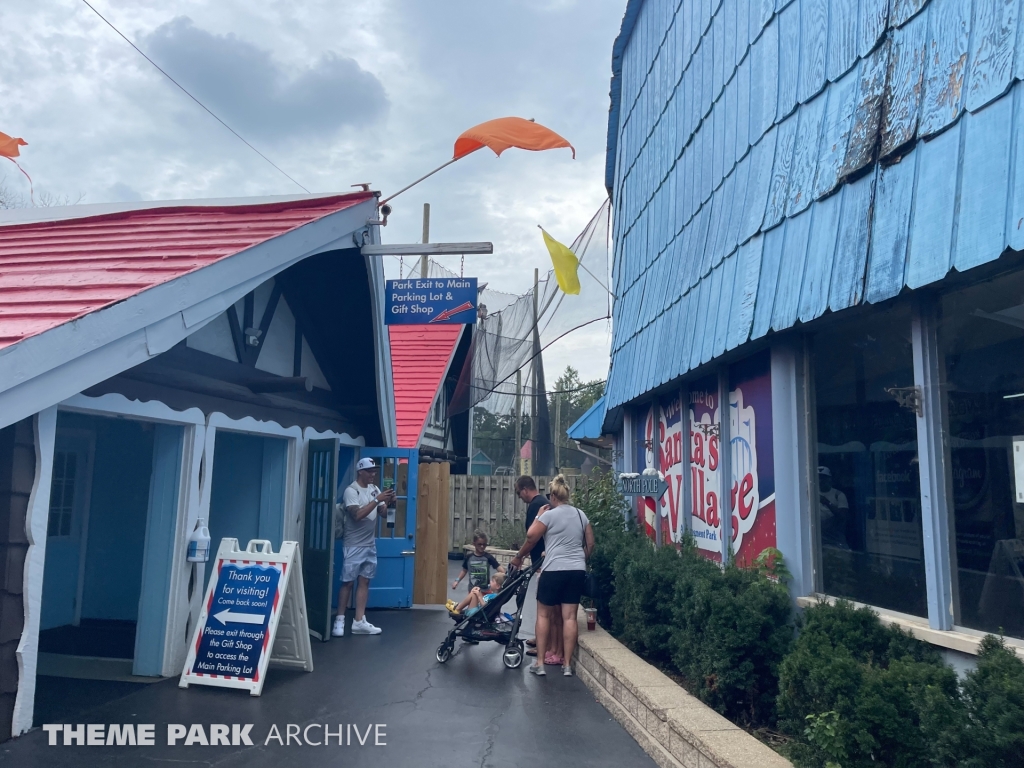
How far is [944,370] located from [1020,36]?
1663mm

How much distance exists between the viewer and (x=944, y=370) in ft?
14.0

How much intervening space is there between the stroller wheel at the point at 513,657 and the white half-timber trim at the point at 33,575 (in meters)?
3.87

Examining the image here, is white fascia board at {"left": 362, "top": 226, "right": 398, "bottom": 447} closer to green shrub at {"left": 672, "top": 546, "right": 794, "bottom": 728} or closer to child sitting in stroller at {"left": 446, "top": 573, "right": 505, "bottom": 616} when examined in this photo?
Answer: child sitting in stroller at {"left": 446, "top": 573, "right": 505, "bottom": 616}

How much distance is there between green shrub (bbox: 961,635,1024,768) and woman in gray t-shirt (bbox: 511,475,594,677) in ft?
12.8

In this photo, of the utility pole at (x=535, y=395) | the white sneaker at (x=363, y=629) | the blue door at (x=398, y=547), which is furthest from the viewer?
the utility pole at (x=535, y=395)

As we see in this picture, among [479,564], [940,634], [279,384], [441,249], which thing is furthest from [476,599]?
[940,634]

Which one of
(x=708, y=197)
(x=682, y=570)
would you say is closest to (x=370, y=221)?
(x=708, y=197)

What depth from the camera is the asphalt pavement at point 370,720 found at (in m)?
4.79

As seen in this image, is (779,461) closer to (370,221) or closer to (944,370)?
(944,370)

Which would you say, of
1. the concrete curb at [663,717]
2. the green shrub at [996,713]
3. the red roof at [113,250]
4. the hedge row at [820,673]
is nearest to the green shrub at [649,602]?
the hedge row at [820,673]

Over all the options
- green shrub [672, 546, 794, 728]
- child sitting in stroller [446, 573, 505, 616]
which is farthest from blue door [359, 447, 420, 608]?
green shrub [672, 546, 794, 728]

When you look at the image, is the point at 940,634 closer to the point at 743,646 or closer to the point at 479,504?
the point at 743,646

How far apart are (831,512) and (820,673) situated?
156 cm

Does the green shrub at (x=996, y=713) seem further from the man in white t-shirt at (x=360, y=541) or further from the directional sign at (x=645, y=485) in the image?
the man in white t-shirt at (x=360, y=541)
